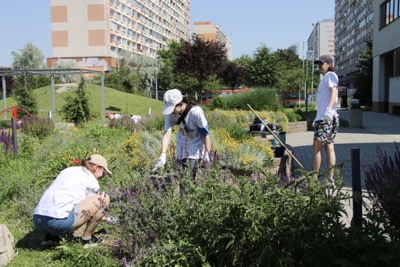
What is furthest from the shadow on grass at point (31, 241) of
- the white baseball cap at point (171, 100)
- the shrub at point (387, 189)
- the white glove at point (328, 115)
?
the white glove at point (328, 115)

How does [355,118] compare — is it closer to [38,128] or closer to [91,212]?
[38,128]

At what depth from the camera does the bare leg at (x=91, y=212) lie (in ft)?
14.4

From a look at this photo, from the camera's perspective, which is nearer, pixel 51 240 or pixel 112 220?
pixel 112 220

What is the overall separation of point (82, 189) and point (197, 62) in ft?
94.2

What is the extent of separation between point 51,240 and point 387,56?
29621 millimetres

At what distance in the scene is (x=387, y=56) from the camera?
29875mm

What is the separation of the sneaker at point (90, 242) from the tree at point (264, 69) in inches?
1352

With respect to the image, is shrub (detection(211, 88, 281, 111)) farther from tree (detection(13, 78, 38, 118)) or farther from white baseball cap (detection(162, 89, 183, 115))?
white baseball cap (detection(162, 89, 183, 115))

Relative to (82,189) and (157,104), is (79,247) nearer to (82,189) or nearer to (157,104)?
(82,189)

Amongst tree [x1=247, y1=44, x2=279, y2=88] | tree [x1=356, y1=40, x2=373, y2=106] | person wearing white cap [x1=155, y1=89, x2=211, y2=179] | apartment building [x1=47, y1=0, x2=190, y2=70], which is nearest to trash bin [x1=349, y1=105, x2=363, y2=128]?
person wearing white cap [x1=155, y1=89, x2=211, y2=179]

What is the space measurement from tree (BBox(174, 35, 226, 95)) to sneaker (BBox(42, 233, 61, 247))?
93.4 feet

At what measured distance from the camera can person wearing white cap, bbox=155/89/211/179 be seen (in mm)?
4949

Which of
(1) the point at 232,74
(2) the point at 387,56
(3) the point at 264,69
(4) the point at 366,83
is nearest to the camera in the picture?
(2) the point at 387,56

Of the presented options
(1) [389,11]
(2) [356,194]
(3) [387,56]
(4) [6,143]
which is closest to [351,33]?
(3) [387,56]
